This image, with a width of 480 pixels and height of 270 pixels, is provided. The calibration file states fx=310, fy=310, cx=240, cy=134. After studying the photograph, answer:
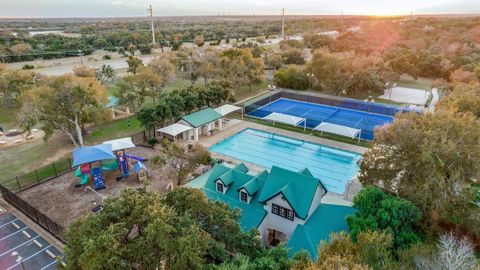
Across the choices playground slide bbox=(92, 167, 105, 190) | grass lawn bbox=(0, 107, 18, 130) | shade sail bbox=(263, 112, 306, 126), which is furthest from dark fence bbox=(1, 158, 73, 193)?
shade sail bbox=(263, 112, 306, 126)

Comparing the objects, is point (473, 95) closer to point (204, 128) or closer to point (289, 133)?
point (289, 133)

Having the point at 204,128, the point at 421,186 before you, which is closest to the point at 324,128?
the point at 204,128

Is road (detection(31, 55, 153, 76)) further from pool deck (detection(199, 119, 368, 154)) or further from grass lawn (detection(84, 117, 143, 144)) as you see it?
pool deck (detection(199, 119, 368, 154))

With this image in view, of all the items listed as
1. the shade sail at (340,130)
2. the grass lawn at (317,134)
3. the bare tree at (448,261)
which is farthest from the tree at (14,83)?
the bare tree at (448,261)

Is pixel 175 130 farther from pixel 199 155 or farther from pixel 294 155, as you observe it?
pixel 294 155

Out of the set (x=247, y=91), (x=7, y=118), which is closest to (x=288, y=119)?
(x=247, y=91)

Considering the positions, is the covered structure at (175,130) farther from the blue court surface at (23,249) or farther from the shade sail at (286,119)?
the blue court surface at (23,249)

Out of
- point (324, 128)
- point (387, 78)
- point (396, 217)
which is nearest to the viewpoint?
point (396, 217)
